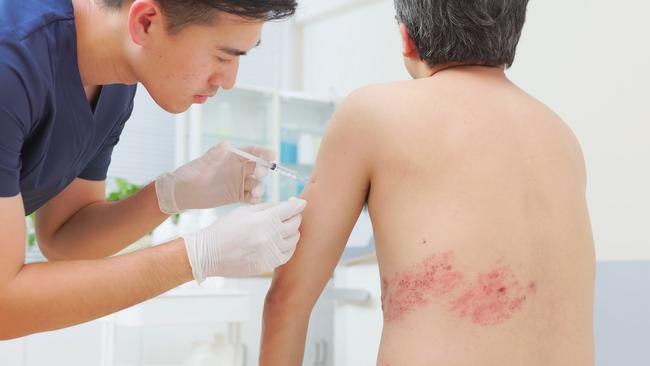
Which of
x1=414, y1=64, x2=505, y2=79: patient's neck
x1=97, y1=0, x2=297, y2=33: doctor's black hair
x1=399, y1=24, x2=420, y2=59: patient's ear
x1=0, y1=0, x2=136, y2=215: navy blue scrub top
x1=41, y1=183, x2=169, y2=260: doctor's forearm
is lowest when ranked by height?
x1=41, y1=183, x2=169, y2=260: doctor's forearm

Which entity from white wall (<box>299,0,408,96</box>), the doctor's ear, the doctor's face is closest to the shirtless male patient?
the doctor's face

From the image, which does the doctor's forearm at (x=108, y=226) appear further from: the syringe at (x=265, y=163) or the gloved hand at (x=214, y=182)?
the syringe at (x=265, y=163)

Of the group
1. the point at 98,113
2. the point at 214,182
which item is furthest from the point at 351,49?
the point at 98,113

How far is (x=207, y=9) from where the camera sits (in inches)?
44.5

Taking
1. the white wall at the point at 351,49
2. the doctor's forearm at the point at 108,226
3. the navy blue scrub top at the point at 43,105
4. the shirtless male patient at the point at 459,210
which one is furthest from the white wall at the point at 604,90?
the navy blue scrub top at the point at 43,105

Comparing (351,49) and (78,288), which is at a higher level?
(351,49)

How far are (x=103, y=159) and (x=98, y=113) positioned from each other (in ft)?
0.83

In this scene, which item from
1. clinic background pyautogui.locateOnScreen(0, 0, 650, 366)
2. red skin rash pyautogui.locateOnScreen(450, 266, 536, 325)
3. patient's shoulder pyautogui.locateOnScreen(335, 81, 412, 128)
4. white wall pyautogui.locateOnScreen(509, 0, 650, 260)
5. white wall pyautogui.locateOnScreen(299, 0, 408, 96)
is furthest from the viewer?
white wall pyautogui.locateOnScreen(299, 0, 408, 96)

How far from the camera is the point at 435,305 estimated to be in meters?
1.05

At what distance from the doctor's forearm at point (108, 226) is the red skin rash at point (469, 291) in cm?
78

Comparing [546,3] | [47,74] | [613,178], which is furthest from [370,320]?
[546,3]

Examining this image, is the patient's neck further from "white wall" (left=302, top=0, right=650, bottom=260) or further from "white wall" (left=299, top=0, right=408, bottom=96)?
"white wall" (left=299, top=0, right=408, bottom=96)

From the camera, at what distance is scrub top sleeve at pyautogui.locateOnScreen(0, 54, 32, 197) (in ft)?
3.44

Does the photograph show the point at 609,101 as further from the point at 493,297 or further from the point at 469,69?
the point at 493,297
